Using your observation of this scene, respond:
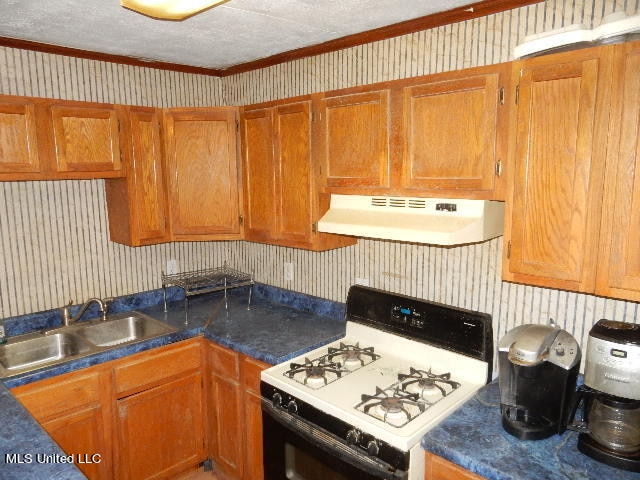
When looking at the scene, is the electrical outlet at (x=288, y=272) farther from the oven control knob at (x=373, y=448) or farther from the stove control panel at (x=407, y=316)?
the oven control knob at (x=373, y=448)

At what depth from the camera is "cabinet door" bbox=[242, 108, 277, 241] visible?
8.50ft

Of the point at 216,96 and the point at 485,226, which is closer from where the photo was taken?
the point at 485,226

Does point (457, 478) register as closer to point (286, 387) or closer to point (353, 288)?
point (286, 387)

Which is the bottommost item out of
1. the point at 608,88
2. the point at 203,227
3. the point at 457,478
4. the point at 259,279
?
the point at 457,478

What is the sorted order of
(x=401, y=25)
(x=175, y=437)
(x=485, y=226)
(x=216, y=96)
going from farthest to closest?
(x=216, y=96) → (x=175, y=437) → (x=401, y=25) → (x=485, y=226)

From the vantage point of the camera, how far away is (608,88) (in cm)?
140

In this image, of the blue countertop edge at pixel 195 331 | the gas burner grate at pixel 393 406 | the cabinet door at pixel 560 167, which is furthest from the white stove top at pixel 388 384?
the cabinet door at pixel 560 167

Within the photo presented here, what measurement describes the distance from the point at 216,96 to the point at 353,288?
1856mm

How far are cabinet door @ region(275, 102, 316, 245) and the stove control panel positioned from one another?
60 cm

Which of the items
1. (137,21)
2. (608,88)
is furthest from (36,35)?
(608,88)

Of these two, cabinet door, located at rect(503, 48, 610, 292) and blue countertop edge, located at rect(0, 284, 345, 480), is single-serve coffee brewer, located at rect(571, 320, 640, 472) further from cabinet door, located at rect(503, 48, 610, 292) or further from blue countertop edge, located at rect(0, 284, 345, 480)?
blue countertop edge, located at rect(0, 284, 345, 480)

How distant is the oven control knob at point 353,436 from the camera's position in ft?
5.53

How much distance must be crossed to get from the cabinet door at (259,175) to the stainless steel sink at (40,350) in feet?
3.74

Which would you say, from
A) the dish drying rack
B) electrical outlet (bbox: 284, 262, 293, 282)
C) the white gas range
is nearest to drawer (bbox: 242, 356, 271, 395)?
the white gas range
